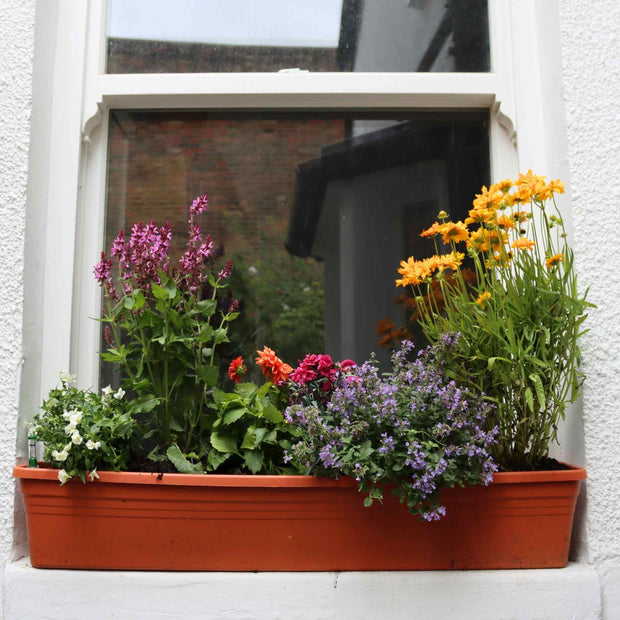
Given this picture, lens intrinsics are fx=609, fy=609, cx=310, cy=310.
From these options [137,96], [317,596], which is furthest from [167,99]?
[317,596]

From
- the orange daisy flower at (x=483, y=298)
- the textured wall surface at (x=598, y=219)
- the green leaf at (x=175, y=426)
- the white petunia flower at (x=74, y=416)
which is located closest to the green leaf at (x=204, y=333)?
the green leaf at (x=175, y=426)

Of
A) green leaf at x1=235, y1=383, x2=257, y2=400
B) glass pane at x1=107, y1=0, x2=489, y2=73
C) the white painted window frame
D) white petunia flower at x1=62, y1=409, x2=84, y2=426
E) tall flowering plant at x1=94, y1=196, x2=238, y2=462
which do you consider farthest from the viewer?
glass pane at x1=107, y1=0, x2=489, y2=73

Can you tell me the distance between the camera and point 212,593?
1503mm

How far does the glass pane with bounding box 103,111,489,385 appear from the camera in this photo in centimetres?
194

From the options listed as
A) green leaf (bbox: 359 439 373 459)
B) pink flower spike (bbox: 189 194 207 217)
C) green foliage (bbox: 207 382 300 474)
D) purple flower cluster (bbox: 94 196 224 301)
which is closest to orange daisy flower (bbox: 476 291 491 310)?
green leaf (bbox: 359 439 373 459)

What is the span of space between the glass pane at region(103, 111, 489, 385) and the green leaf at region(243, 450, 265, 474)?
427mm

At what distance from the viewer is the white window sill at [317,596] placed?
4.91 feet

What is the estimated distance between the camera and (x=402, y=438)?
1.47 meters

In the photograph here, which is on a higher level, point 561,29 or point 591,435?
point 561,29

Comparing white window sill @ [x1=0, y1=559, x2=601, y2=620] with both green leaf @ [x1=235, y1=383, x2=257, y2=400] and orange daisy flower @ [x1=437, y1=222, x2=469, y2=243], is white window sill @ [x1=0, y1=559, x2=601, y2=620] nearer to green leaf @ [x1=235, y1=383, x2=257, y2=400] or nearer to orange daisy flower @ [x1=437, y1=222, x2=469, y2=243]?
green leaf @ [x1=235, y1=383, x2=257, y2=400]

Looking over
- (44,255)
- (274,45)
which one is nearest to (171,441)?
(44,255)

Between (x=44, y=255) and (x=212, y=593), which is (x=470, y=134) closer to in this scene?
(x=44, y=255)

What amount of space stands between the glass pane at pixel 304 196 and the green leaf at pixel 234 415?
35 cm

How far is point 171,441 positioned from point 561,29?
5.26ft
